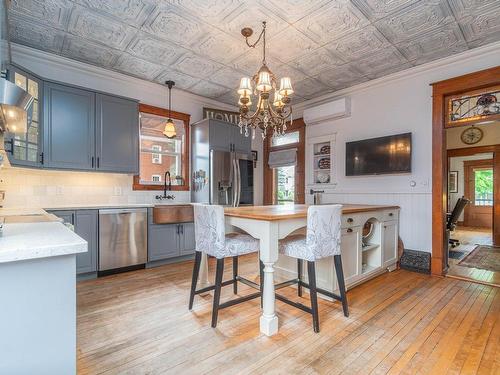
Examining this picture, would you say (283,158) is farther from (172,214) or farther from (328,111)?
(172,214)

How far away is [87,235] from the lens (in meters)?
3.21

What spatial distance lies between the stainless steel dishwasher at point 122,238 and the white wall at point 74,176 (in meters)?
0.59

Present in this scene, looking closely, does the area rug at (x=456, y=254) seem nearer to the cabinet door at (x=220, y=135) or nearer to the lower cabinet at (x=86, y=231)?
the cabinet door at (x=220, y=135)

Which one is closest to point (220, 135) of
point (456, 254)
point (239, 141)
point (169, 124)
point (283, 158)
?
point (239, 141)

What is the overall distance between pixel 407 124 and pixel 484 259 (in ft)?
8.39

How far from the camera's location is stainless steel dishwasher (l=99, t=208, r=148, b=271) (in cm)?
332

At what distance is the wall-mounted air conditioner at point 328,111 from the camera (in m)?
4.39

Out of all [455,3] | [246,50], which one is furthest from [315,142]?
[455,3]

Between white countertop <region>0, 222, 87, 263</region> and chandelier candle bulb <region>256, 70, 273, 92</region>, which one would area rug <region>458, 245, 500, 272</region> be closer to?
chandelier candle bulb <region>256, 70, 273, 92</region>

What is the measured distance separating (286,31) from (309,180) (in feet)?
9.13

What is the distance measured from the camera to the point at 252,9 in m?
2.50

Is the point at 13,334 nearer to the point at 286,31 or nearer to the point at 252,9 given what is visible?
the point at 252,9

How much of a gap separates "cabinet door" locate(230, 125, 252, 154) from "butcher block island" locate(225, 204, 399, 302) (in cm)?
200

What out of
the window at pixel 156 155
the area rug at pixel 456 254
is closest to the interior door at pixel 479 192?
the area rug at pixel 456 254
